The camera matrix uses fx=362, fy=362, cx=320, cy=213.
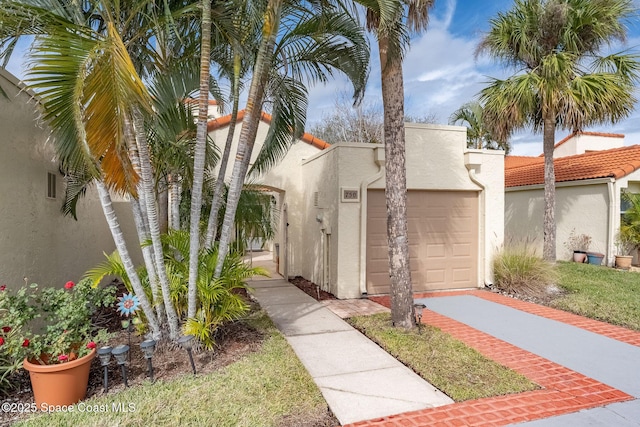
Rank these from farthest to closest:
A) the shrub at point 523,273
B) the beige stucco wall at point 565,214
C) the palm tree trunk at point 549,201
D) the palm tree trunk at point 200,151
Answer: the beige stucco wall at point 565,214, the palm tree trunk at point 549,201, the shrub at point 523,273, the palm tree trunk at point 200,151

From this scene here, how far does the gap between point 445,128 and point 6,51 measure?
8.17 metres

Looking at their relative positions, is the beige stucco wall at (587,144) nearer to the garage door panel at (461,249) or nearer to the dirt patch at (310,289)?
the garage door panel at (461,249)

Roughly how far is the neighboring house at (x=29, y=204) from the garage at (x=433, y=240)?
6077 mm

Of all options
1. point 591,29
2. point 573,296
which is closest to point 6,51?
point 573,296

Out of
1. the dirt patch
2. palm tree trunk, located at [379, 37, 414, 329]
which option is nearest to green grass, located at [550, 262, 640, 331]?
palm tree trunk, located at [379, 37, 414, 329]

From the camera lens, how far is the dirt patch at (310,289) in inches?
336

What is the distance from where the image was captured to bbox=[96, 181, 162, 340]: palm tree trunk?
164 inches

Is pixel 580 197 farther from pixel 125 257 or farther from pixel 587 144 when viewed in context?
pixel 125 257

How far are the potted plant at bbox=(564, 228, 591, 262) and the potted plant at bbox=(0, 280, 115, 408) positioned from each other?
45.9 feet

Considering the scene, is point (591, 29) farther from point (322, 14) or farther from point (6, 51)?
point (6, 51)

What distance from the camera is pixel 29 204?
5.18m

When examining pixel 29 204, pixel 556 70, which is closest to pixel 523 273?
pixel 556 70

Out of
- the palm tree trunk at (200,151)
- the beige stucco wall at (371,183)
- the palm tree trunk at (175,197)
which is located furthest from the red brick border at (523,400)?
the palm tree trunk at (175,197)

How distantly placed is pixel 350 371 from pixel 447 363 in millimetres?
1261
